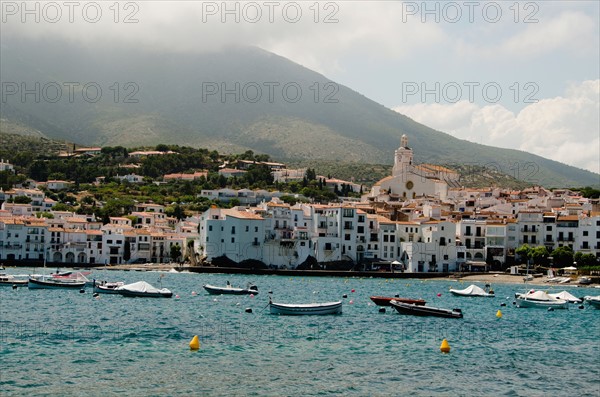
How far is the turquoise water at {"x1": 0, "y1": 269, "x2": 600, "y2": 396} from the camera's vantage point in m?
26.2

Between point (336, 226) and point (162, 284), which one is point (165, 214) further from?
point (162, 284)

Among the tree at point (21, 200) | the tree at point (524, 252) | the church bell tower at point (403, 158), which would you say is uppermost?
the church bell tower at point (403, 158)

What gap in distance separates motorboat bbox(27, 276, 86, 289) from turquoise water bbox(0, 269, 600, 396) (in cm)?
755

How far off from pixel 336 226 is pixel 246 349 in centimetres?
6101

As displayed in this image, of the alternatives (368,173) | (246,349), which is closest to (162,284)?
(246,349)

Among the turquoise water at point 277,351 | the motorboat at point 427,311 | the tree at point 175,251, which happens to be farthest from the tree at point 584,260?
the motorboat at point 427,311

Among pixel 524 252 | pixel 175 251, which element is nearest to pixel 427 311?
pixel 524 252

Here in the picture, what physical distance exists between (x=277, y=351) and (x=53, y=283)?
109ft

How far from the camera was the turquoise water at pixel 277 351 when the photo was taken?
26.2m

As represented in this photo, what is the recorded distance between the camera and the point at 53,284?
61.6 metres

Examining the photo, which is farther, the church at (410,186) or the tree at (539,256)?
the church at (410,186)

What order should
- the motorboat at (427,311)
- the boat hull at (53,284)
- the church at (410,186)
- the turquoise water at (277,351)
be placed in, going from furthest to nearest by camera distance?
the church at (410,186)
the boat hull at (53,284)
the motorboat at (427,311)
the turquoise water at (277,351)

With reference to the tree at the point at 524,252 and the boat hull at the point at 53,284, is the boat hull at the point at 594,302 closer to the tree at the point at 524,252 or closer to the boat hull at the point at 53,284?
the tree at the point at 524,252

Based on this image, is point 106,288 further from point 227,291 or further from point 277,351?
point 277,351
